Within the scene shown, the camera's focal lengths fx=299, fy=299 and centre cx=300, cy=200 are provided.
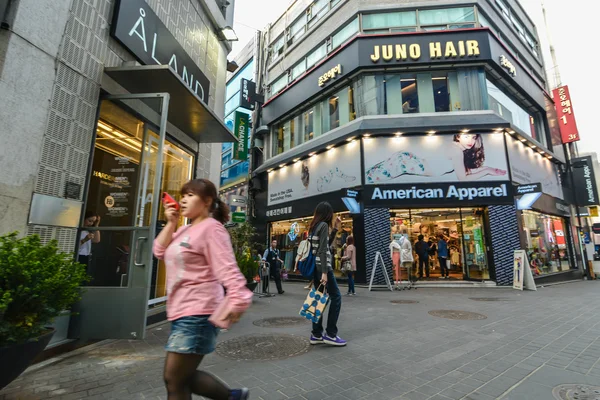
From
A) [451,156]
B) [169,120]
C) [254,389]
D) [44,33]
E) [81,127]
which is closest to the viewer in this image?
[254,389]

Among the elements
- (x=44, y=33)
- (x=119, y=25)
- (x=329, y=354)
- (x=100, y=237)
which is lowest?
(x=329, y=354)

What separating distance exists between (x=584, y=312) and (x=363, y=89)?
36.1ft

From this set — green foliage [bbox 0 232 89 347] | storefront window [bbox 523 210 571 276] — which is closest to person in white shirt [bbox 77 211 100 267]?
green foliage [bbox 0 232 89 347]

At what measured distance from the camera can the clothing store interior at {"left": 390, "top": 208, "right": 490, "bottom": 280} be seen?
40.4 ft

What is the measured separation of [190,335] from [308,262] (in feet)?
9.08

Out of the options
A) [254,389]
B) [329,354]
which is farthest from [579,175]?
[254,389]

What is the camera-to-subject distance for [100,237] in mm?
4930

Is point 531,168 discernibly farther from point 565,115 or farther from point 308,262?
point 308,262

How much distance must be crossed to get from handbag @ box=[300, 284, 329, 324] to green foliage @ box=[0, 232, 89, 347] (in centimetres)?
278

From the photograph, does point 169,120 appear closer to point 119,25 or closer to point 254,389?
point 119,25

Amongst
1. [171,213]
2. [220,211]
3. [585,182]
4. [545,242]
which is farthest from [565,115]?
[171,213]

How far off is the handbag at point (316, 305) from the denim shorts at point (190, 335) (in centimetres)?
253

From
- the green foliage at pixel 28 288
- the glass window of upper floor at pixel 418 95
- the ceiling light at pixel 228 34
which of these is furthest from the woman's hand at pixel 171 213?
the glass window of upper floor at pixel 418 95

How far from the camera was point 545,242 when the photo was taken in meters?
15.0
